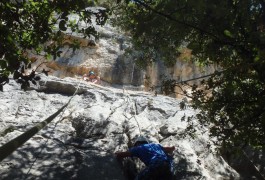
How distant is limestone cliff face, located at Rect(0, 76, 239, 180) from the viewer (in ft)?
21.0

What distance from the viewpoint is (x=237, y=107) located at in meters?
6.96

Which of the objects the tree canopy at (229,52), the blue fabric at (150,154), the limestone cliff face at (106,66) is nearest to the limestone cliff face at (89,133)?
the blue fabric at (150,154)

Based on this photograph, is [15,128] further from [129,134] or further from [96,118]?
[129,134]

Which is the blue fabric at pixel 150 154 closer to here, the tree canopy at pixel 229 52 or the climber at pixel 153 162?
the climber at pixel 153 162

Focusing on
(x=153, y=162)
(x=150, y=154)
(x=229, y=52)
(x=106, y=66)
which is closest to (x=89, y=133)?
(x=150, y=154)

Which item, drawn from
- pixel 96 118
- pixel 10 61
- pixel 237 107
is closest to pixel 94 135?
pixel 96 118

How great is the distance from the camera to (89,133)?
8805 millimetres

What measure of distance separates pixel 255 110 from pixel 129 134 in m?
3.88

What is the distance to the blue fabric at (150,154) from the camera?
Answer: 5.99 meters

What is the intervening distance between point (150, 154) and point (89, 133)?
3.10m

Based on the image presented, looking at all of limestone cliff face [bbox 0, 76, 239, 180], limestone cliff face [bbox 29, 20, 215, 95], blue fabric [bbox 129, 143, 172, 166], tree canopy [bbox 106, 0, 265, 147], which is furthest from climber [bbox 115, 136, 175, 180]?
limestone cliff face [bbox 29, 20, 215, 95]

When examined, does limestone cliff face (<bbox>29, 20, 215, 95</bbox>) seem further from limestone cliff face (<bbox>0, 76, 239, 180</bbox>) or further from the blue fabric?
the blue fabric

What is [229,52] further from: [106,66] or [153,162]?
[106,66]

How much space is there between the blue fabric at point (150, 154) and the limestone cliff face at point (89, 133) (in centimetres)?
72
